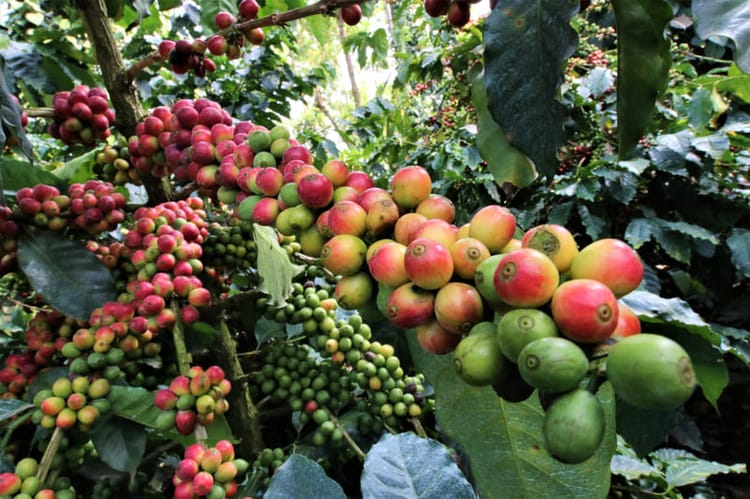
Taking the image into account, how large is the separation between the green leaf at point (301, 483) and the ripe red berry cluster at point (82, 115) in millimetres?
706

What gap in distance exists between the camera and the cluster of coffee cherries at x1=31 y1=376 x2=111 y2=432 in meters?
0.63

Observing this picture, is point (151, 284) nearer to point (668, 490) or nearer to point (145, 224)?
point (145, 224)

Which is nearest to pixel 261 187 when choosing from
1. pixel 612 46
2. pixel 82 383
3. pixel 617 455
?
pixel 82 383

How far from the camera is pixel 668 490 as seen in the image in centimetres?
96

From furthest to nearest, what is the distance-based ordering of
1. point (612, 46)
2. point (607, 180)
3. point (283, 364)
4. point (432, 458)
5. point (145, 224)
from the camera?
point (612, 46) → point (607, 180) → point (283, 364) → point (145, 224) → point (432, 458)

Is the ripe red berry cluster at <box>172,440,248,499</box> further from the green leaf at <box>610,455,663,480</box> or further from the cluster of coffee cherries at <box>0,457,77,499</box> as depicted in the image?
the green leaf at <box>610,455,663,480</box>

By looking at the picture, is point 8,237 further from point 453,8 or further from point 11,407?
point 453,8

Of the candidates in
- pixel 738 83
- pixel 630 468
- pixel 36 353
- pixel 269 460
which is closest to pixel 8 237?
pixel 36 353

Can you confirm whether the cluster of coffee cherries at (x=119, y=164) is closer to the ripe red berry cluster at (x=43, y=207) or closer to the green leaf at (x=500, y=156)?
the ripe red berry cluster at (x=43, y=207)

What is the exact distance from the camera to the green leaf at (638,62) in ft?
1.73

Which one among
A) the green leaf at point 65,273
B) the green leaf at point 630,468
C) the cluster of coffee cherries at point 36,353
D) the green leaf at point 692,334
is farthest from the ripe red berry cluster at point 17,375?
the green leaf at point 630,468

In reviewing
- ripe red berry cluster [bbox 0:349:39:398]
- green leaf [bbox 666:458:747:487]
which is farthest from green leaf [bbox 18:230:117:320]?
green leaf [bbox 666:458:747:487]

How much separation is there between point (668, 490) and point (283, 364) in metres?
0.79

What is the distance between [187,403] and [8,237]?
428 mm
